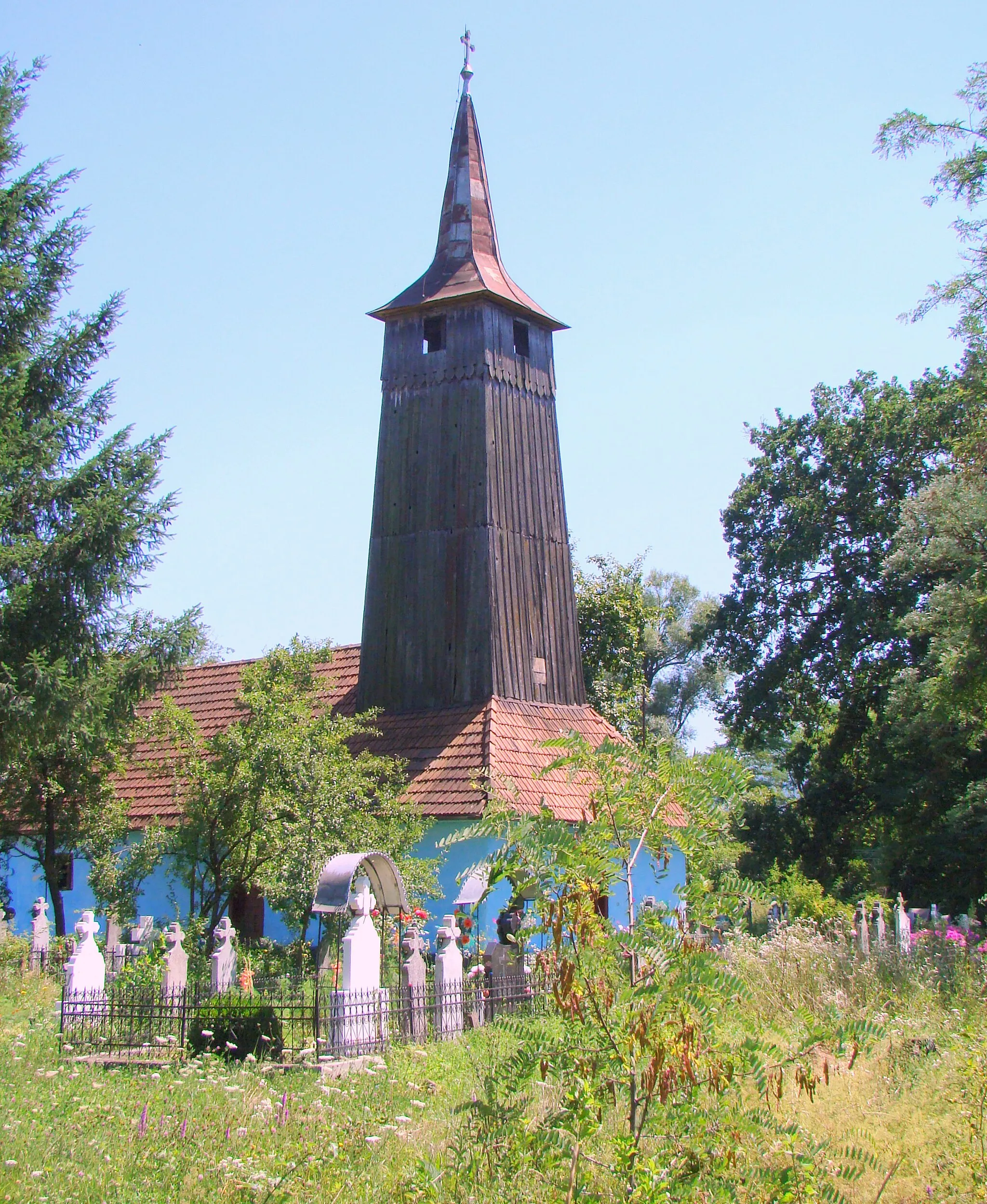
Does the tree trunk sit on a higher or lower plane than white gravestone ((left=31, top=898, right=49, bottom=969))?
higher

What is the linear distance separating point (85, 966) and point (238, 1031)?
10.1 ft

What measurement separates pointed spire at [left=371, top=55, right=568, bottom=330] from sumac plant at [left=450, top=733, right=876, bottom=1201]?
18.6 m

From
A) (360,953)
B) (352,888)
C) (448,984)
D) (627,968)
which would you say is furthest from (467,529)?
(627,968)

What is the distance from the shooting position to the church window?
24719 mm

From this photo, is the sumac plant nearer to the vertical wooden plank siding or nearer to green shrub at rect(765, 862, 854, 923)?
green shrub at rect(765, 862, 854, 923)

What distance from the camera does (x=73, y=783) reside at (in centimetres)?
2183

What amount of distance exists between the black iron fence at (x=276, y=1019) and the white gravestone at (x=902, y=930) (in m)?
5.03

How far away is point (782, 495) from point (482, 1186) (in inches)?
1002

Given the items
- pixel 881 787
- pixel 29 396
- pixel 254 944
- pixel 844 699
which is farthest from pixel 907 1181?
pixel 844 699

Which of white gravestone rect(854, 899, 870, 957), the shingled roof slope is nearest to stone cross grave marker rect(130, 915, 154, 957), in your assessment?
white gravestone rect(854, 899, 870, 957)

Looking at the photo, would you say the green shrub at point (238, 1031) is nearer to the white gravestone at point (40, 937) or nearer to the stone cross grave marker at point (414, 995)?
the stone cross grave marker at point (414, 995)

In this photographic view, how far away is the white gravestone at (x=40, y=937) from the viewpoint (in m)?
17.2

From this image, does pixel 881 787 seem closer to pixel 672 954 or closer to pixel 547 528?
pixel 547 528

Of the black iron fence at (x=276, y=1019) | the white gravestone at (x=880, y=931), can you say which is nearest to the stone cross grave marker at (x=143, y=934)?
the black iron fence at (x=276, y=1019)
